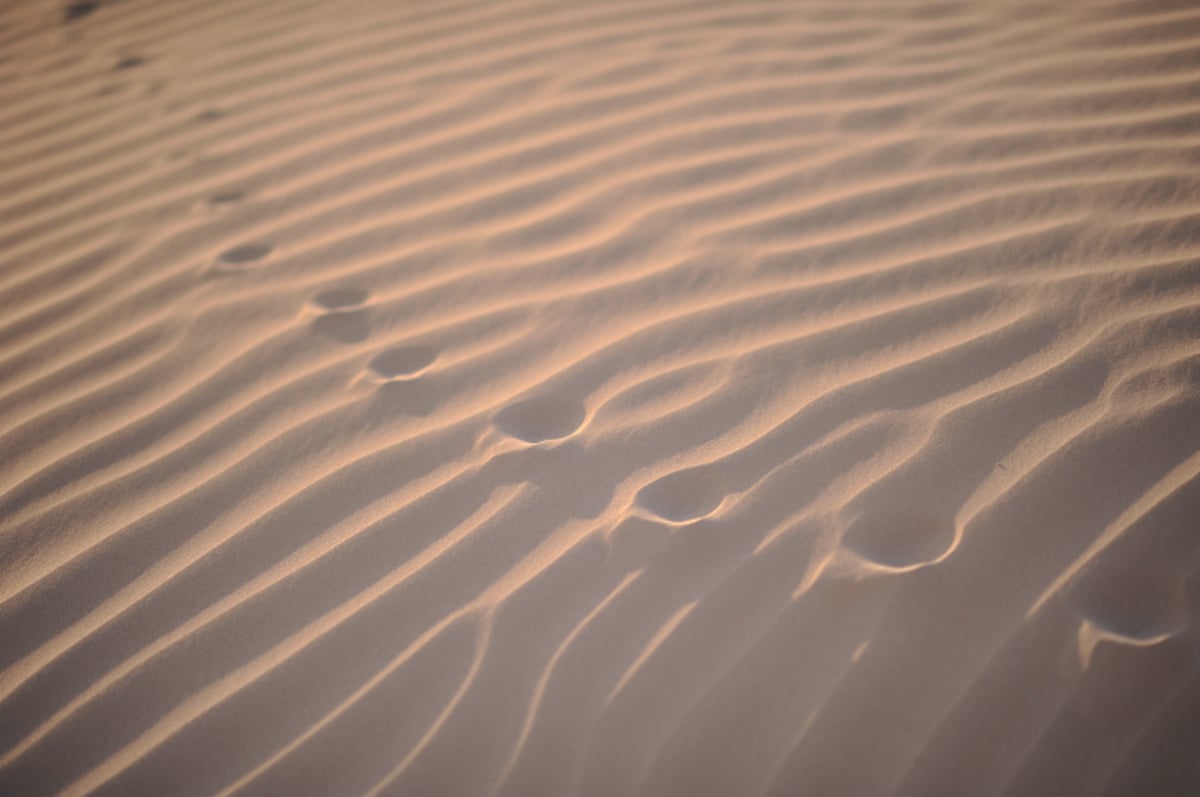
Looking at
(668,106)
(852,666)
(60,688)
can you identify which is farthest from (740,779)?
(668,106)

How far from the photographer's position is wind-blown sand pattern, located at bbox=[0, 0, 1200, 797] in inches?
56.7

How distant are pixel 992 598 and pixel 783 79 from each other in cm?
203

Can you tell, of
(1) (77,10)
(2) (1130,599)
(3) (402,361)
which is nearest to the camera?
(2) (1130,599)

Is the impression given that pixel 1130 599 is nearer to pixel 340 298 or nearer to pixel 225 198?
pixel 340 298

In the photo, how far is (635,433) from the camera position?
1846 millimetres

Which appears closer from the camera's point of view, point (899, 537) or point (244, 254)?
point (899, 537)

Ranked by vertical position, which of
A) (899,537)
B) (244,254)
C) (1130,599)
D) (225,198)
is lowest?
(1130,599)

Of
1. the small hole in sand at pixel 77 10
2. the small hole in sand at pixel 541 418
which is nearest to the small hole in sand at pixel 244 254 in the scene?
the small hole in sand at pixel 541 418

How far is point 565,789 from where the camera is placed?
1393mm

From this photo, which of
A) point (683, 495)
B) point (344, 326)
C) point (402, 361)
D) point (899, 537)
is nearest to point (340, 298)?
point (344, 326)

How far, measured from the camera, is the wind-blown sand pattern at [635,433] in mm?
1441

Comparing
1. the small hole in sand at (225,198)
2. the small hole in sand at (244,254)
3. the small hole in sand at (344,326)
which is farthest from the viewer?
the small hole in sand at (225,198)

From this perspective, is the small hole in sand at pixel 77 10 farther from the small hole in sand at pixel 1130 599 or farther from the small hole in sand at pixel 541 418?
the small hole in sand at pixel 1130 599

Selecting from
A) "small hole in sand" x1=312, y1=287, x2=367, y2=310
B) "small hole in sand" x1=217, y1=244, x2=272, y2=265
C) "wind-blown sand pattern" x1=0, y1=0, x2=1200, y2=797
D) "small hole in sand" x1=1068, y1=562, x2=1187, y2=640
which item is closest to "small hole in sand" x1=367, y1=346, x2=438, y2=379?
"wind-blown sand pattern" x1=0, y1=0, x2=1200, y2=797
